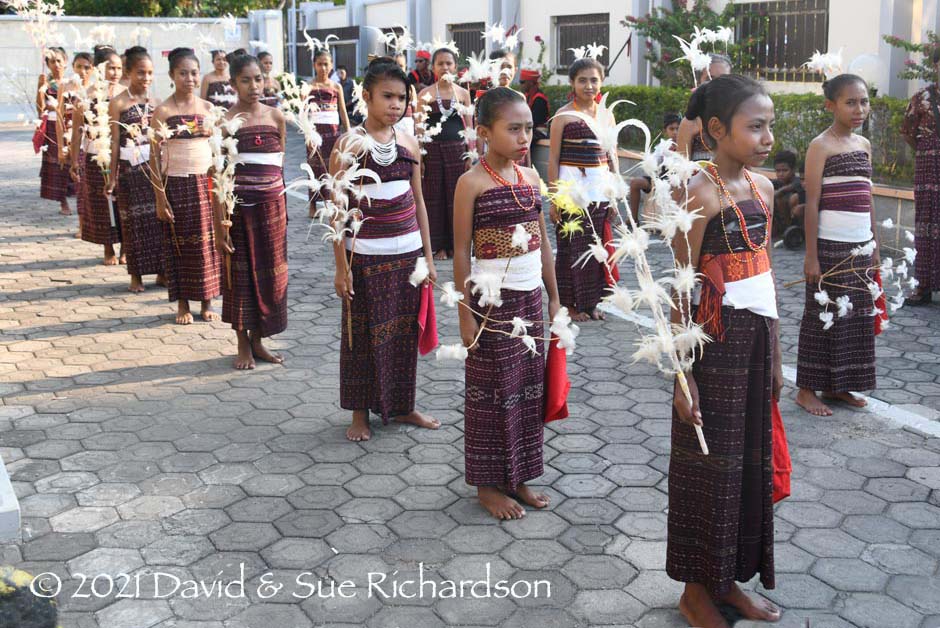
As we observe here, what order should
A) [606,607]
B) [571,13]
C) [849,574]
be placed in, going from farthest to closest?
1. [571,13]
2. [849,574]
3. [606,607]

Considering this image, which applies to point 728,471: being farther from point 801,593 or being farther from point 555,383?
point 555,383

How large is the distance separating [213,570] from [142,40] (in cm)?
2454

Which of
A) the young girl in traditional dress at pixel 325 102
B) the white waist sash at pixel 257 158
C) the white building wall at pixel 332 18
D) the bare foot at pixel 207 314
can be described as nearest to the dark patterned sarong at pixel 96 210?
the bare foot at pixel 207 314

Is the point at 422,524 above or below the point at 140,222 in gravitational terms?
below

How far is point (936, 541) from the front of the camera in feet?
13.7

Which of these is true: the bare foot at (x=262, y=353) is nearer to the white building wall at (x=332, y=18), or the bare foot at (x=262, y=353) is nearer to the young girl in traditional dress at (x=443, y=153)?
the young girl in traditional dress at (x=443, y=153)

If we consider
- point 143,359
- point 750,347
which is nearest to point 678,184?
point 750,347

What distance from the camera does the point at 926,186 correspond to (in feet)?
25.7

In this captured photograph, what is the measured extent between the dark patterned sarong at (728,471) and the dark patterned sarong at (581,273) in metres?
3.92

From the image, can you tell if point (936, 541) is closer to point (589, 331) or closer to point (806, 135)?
point (589, 331)

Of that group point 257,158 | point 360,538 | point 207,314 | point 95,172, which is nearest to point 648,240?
point 360,538

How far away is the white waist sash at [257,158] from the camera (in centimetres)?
627

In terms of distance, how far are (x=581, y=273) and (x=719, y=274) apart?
4.09 m

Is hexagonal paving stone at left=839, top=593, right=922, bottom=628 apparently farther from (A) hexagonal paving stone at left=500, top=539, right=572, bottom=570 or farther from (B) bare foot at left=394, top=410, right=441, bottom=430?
(B) bare foot at left=394, top=410, right=441, bottom=430
